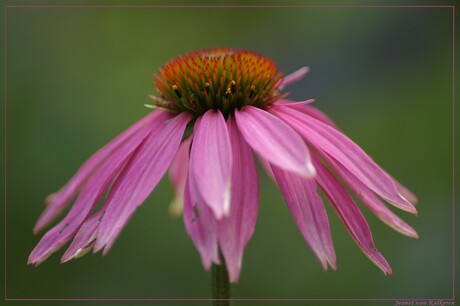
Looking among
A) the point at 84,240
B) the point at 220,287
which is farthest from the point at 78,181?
the point at 220,287

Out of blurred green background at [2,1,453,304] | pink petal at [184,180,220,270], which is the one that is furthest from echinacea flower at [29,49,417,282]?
blurred green background at [2,1,453,304]

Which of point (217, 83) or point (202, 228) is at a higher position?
point (217, 83)

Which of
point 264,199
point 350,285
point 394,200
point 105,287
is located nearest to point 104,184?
point 394,200

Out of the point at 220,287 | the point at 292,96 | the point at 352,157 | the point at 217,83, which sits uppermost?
the point at 292,96

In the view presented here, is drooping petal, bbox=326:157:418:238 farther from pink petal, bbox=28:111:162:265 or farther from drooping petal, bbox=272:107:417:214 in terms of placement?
pink petal, bbox=28:111:162:265

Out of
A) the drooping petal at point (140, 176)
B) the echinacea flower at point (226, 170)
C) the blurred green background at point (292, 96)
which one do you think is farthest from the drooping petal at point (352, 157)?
the blurred green background at point (292, 96)

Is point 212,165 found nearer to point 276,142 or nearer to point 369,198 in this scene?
point 276,142
